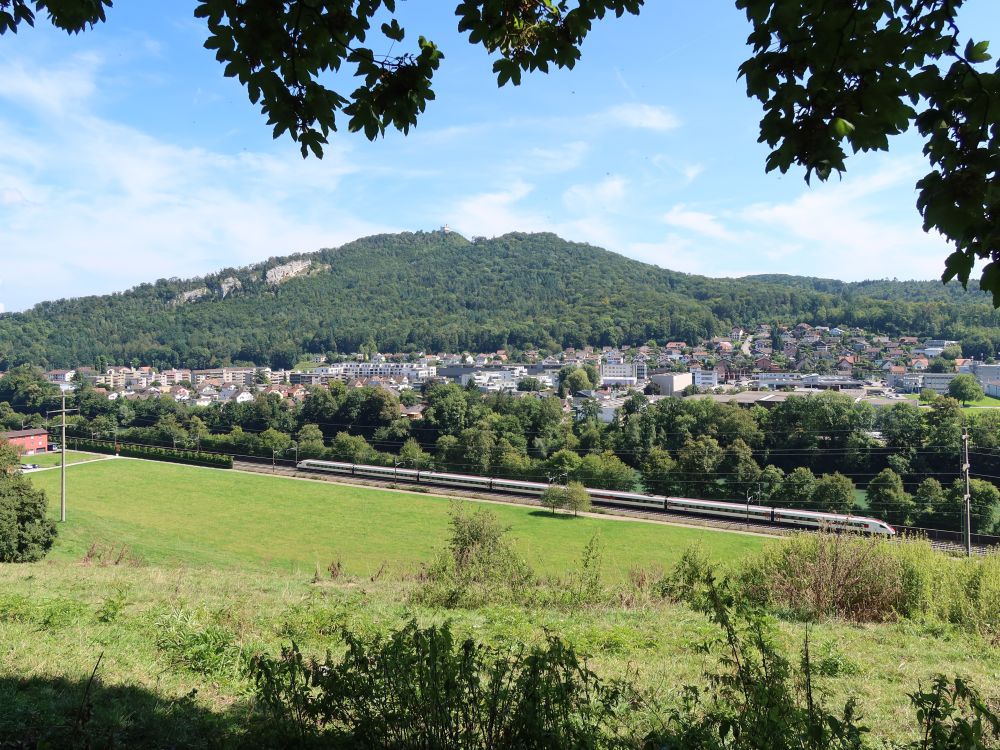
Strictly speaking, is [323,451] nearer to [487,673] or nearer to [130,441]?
[130,441]

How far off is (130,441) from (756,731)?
6108cm

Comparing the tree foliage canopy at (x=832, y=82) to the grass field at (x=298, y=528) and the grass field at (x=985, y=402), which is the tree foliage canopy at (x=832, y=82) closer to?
the grass field at (x=298, y=528)

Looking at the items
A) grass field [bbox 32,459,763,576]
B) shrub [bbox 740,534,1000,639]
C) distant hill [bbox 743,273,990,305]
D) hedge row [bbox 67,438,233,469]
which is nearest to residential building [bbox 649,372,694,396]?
grass field [bbox 32,459,763,576]

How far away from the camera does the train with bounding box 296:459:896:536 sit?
1125 inches

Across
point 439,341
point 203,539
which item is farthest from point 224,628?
point 439,341

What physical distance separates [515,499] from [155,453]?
30.4 meters

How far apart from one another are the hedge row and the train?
19.5ft

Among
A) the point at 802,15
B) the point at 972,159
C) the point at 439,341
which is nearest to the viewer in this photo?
the point at 972,159

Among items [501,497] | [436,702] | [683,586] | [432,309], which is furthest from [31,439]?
[432,309]

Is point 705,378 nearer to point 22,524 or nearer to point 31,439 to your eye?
point 31,439

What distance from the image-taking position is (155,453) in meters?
48.4

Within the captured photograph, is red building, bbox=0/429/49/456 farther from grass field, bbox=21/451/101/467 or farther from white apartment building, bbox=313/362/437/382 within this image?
white apartment building, bbox=313/362/437/382

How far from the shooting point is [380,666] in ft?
8.10

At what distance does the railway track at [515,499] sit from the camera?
27.8m
